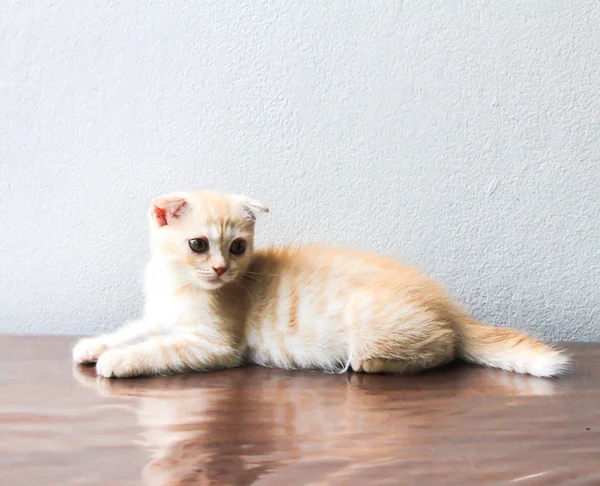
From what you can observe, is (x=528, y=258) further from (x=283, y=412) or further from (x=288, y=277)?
(x=283, y=412)

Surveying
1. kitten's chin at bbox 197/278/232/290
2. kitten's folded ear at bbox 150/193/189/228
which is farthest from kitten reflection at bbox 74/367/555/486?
kitten's folded ear at bbox 150/193/189/228

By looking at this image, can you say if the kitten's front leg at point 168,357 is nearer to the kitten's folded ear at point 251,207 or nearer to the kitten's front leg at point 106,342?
the kitten's front leg at point 106,342

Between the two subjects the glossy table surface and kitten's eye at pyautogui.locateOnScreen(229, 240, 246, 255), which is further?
kitten's eye at pyautogui.locateOnScreen(229, 240, 246, 255)

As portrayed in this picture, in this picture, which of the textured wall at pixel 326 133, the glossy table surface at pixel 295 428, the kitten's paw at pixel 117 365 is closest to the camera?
the glossy table surface at pixel 295 428

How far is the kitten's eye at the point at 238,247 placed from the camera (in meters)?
A: 1.08

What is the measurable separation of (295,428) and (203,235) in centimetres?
40

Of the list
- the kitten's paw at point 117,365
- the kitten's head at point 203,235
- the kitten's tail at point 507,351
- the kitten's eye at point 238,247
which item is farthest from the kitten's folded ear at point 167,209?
the kitten's tail at point 507,351

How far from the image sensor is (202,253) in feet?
3.46

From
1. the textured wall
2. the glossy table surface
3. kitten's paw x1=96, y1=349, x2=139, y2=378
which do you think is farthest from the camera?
the textured wall

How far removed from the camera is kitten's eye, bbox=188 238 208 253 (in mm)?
1048

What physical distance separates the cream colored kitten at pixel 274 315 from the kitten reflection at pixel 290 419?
0.11ft

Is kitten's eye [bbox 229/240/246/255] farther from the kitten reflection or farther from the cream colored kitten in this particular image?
the kitten reflection

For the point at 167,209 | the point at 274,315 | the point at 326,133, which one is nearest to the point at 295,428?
the point at 274,315

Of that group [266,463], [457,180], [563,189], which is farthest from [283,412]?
[563,189]
